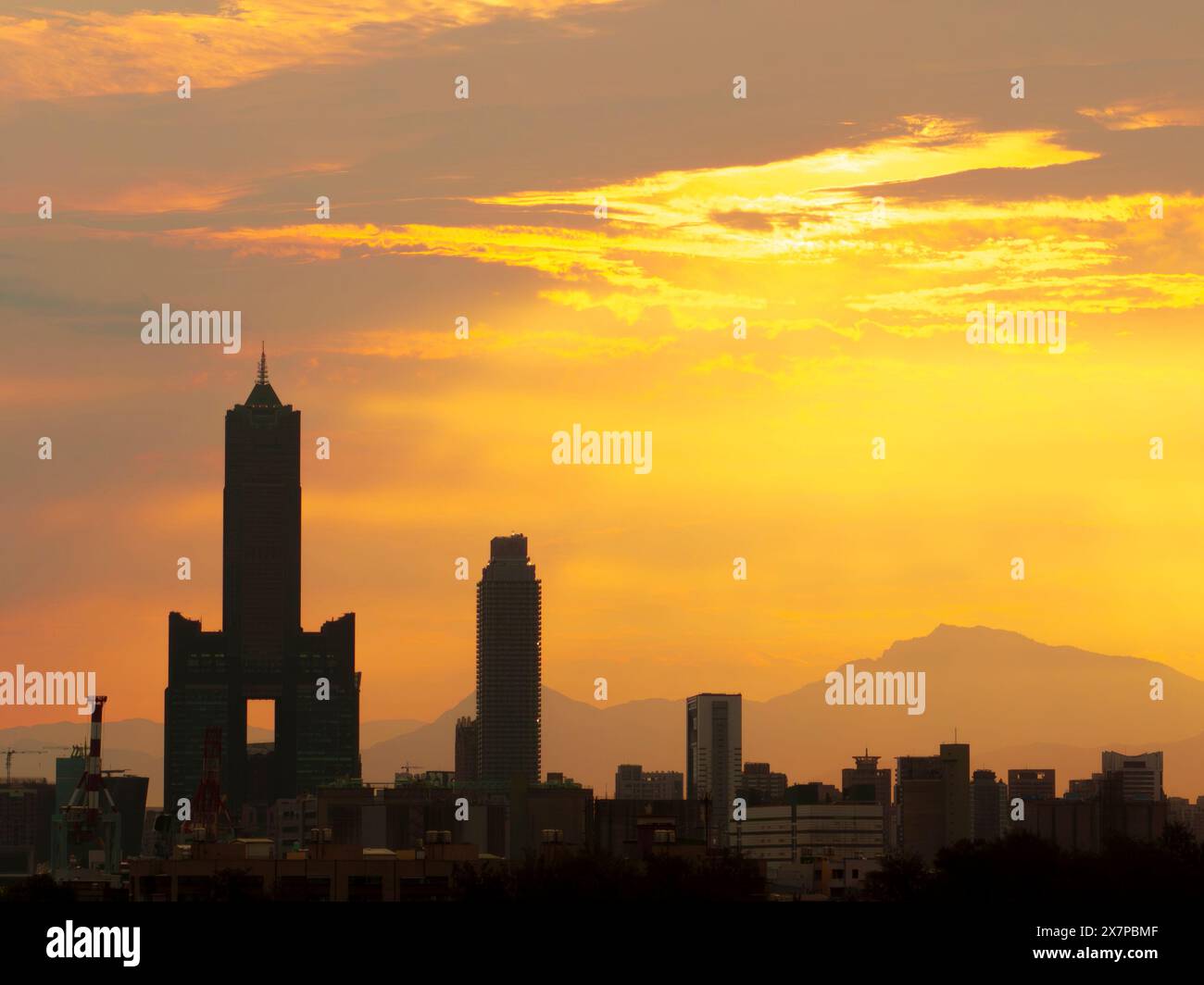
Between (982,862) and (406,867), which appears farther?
(406,867)
